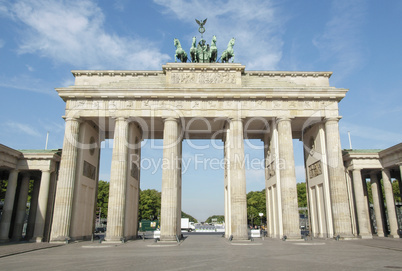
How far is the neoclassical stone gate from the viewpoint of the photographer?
27.9 meters

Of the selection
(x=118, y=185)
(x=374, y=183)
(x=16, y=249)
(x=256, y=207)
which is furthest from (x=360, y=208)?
(x=256, y=207)

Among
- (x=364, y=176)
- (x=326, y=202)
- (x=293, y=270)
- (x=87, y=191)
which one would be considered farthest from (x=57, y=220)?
(x=364, y=176)

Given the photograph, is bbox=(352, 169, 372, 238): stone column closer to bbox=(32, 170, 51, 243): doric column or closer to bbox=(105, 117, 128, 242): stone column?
bbox=(105, 117, 128, 242): stone column

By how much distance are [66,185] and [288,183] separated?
2058 centimetres

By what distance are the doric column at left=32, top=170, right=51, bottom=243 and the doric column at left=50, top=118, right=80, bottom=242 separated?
3.15m

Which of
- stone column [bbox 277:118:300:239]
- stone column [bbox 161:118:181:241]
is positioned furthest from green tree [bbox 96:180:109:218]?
stone column [bbox 277:118:300:239]

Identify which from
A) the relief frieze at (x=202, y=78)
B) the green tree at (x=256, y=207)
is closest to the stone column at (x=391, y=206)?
the relief frieze at (x=202, y=78)

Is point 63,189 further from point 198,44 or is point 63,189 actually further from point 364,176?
point 364,176

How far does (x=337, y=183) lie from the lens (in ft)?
93.5

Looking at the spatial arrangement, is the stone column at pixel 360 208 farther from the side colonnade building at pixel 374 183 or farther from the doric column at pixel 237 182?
the doric column at pixel 237 182

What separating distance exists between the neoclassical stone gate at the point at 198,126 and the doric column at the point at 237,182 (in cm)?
9

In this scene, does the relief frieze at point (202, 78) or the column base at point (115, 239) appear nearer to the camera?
the column base at point (115, 239)

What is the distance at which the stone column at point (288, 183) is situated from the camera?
27.7m

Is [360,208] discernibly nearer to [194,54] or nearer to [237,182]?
[237,182]
